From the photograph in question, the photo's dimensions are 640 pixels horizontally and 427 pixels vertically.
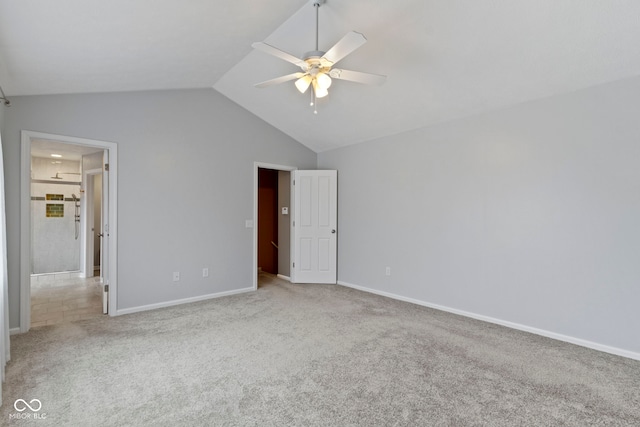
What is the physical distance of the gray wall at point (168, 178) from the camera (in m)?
3.39

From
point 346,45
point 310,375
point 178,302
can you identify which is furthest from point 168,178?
point 310,375

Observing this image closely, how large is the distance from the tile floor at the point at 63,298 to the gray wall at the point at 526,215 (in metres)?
4.14

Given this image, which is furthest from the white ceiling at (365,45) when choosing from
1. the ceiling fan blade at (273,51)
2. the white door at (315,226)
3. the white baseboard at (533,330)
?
the white baseboard at (533,330)

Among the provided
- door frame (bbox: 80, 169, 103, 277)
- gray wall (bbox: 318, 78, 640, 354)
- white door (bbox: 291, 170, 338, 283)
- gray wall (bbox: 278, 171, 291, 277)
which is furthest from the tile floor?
gray wall (bbox: 318, 78, 640, 354)

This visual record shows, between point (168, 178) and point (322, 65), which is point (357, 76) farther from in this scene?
point (168, 178)

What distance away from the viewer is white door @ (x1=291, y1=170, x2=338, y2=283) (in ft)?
18.1

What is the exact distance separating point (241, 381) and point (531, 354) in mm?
2554

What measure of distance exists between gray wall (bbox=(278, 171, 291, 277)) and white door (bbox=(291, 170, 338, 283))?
0.28 m

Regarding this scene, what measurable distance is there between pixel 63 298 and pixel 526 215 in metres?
6.32

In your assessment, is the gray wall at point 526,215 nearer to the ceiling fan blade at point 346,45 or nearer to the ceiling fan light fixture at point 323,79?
the ceiling fan light fixture at point 323,79

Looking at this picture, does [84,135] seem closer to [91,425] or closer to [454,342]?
[91,425]

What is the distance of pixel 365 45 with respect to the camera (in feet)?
10.2

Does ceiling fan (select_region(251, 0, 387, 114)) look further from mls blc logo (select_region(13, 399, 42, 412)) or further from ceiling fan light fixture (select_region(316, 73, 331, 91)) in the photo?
mls blc logo (select_region(13, 399, 42, 412))

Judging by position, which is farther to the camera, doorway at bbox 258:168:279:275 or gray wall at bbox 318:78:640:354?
doorway at bbox 258:168:279:275
